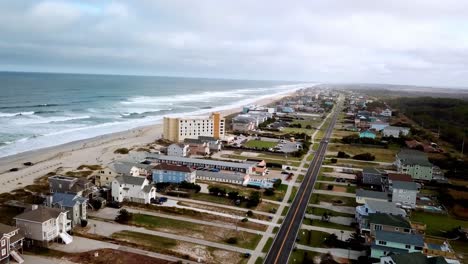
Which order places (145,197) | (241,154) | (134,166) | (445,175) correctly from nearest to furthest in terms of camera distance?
(145,197) < (134,166) < (445,175) < (241,154)

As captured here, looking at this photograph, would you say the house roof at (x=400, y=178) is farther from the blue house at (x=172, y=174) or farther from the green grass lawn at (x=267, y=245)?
the blue house at (x=172, y=174)

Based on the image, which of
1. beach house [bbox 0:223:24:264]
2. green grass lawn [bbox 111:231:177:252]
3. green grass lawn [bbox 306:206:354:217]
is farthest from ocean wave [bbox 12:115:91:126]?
green grass lawn [bbox 306:206:354:217]

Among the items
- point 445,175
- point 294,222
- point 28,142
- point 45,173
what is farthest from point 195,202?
point 28,142

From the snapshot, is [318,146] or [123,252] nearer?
[123,252]

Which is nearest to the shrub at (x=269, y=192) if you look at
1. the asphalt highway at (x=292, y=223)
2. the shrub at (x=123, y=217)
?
the asphalt highway at (x=292, y=223)

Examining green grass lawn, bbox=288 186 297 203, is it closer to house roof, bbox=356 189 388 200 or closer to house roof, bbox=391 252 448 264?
house roof, bbox=356 189 388 200

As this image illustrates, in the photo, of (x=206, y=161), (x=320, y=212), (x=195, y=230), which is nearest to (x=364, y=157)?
(x=206, y=161)

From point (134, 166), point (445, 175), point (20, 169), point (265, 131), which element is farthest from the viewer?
point (265, 131)

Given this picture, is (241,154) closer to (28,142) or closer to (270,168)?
(270,168)
